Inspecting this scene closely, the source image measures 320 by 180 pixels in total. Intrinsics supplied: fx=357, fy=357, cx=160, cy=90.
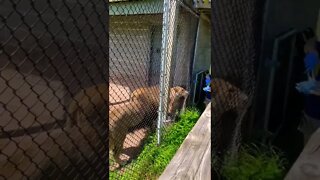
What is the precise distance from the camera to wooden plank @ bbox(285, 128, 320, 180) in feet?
5.81

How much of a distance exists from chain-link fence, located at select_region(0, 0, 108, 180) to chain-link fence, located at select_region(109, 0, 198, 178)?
237 centimetres

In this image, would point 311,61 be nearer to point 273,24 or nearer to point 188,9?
point 273,24

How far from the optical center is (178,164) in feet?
7.62

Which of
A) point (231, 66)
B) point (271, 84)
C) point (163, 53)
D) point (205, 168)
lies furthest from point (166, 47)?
point (205, 168)

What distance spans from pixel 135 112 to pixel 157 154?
77cm

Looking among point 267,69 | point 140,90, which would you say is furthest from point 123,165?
point 267,69

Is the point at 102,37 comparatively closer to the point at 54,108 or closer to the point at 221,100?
the point at 54,108

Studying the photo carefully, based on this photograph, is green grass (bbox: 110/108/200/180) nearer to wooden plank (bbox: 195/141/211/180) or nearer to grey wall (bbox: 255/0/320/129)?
grey wall (bbox: 255/0/320/129)

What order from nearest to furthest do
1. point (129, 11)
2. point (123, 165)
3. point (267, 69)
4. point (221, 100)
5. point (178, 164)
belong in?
point (178, 164) → point (221, 100) → point (267, 69) → point (123, 165) → point (129, 11)

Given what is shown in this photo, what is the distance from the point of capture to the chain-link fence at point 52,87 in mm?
1402

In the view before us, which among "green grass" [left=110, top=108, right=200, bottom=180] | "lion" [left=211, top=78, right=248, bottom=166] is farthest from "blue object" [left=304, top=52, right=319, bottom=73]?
"green grass" [left=110, top=108, right=200, bottom=180]

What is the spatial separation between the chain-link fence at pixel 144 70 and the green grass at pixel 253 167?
1673 millimetres

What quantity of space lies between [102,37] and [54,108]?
39cm

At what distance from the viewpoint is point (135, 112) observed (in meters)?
5.06
